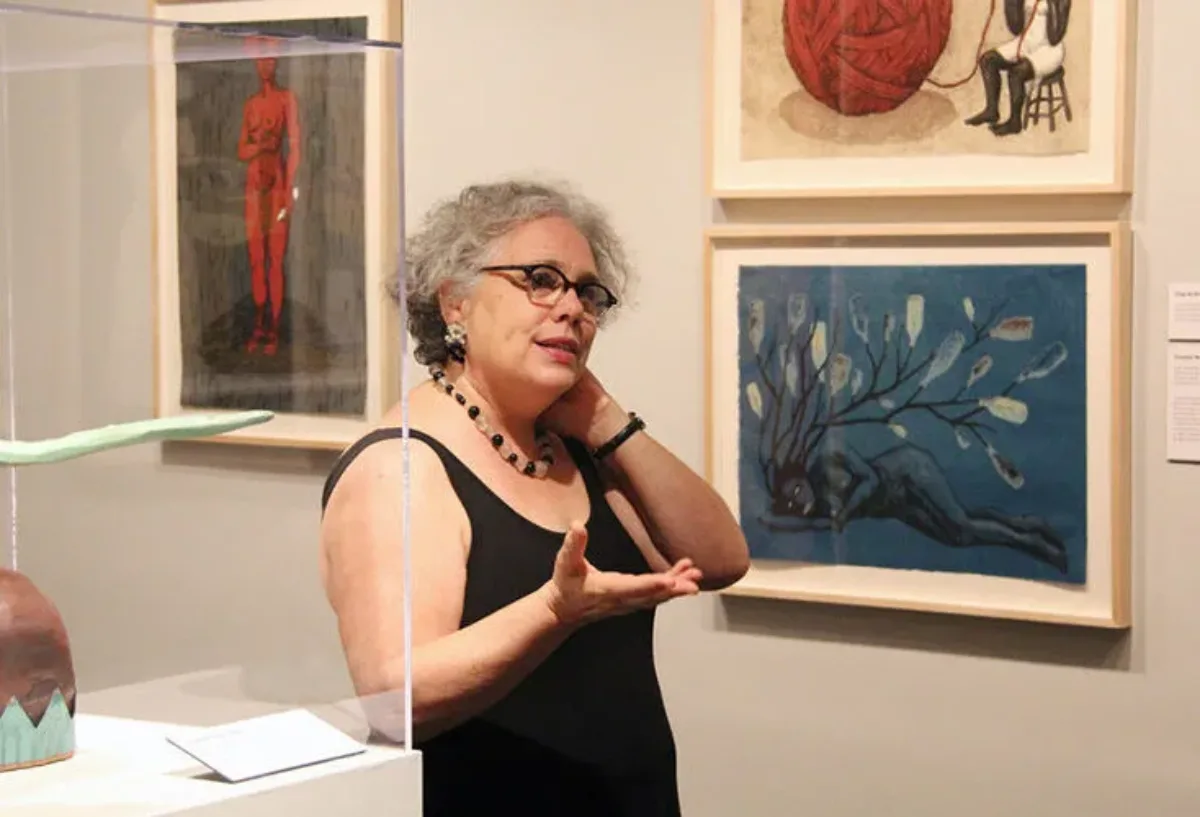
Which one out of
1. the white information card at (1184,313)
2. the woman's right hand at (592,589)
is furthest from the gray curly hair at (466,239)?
the white information card at (1184,313)

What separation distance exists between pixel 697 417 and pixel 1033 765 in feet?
2.52

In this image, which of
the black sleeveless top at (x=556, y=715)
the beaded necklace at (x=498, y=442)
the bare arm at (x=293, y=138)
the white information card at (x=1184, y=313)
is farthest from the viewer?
the white information card at (x=1184, y=313)

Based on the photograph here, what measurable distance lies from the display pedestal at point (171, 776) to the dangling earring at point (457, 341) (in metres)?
1.02

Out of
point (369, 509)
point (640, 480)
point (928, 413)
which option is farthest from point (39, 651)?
point (928, 413)

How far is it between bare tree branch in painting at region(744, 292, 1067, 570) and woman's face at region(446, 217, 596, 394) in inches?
26.6

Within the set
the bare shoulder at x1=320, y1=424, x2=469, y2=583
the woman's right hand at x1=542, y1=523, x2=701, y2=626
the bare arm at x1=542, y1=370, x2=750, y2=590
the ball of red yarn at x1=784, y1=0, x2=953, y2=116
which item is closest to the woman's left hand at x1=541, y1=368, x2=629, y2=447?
the bare arm at x1=542, y1=370, x2=750, y2=590

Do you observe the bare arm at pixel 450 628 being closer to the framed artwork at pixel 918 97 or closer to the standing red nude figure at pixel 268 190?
the standing red nude figure at pixel 268 190

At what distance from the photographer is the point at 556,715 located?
2.18m

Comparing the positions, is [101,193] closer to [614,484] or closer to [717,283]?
[614,484]

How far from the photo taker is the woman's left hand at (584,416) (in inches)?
91.4

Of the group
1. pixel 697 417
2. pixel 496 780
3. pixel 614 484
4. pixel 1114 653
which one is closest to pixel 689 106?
pixel 697 417

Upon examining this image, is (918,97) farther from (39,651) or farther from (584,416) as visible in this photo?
(39,651)

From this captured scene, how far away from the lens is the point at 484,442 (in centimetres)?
221

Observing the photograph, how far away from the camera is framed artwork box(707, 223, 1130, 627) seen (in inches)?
105
